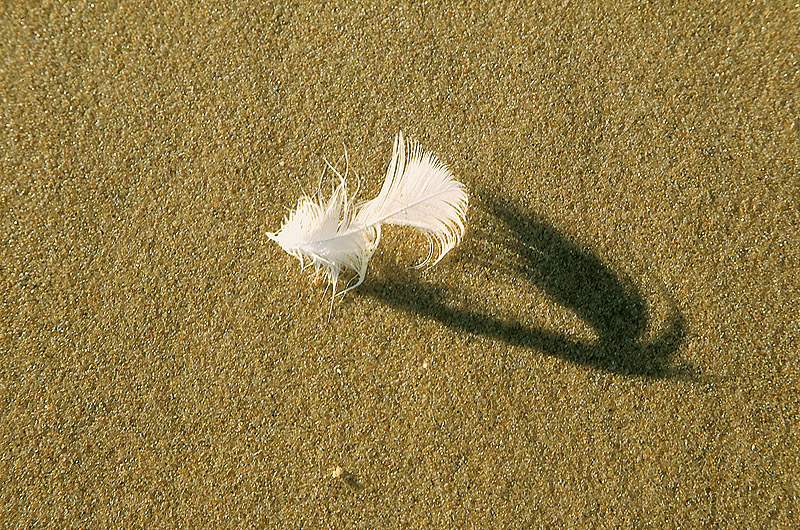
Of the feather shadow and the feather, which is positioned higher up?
the feather

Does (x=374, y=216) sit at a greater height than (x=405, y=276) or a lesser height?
greater

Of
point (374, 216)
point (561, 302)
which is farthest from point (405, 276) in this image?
point (561, 302)

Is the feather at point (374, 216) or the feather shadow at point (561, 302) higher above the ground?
the feather at point (374, 216)

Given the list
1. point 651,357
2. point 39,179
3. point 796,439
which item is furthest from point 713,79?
point 39,179

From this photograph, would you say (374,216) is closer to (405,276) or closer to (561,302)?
(405,276)
